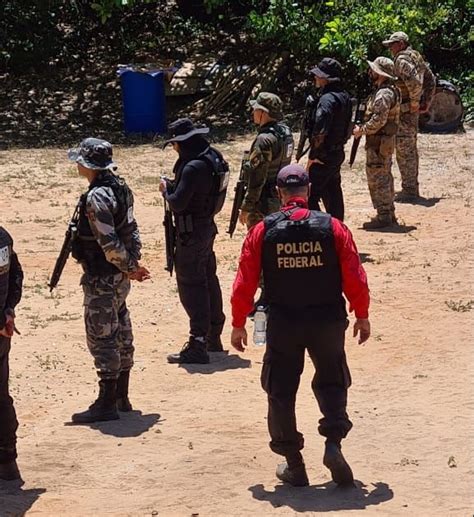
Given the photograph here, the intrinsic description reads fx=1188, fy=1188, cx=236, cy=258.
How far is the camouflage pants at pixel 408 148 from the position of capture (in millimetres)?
12789

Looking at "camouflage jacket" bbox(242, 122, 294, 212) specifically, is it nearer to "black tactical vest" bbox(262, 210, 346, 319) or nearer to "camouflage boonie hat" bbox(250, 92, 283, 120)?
"camouflage boonie hat" bbox(250, 92, 283, 120)

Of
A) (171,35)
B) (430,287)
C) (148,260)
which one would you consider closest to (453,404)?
(430,287)

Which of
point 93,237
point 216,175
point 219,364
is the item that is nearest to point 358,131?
point 216,175

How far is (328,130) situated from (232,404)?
3.47m

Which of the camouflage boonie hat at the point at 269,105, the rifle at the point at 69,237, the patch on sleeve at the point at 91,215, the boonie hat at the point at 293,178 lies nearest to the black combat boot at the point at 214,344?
the rifle at the point at 69,237

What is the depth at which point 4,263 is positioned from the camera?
6.07m

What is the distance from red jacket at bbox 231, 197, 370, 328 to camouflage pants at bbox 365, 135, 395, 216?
19.4ft

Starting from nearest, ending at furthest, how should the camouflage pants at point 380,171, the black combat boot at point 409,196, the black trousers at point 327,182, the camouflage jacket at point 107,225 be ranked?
the camouflage jacket at point 107,225, the black trousers at point 327,182, the camouflage pants at point 380,171, the black combat boot at point 409,196

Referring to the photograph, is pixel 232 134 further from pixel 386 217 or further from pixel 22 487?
pixel 22 487

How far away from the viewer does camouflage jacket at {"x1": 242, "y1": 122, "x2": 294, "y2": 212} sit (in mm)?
8844

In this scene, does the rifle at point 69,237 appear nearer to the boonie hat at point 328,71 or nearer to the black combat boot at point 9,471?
the black combat boot at point 9,471

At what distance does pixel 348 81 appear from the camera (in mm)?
18125

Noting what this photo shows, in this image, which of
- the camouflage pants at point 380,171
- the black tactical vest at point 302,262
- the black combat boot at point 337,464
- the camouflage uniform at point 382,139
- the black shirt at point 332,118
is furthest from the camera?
the camouflage pants at point 380,171

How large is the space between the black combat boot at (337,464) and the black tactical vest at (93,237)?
6.15ft
